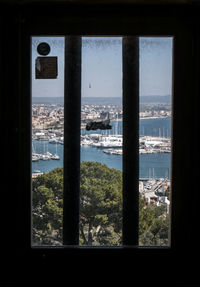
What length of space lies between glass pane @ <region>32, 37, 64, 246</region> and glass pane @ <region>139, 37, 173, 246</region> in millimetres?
579

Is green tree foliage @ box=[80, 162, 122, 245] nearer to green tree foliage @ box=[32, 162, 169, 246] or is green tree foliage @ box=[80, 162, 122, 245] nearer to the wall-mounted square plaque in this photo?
green tree foliage @ box=[32, 162, 169, 246]

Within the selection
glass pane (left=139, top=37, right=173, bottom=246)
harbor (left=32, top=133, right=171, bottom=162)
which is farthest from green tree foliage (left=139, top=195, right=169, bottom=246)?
harbor (left=32, top=133, right=171, bottom=162)

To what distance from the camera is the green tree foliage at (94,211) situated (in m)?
2.56

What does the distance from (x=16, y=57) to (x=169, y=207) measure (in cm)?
150

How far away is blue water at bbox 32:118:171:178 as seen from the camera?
8.35 ft

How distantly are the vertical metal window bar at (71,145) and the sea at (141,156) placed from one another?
5 centimetres

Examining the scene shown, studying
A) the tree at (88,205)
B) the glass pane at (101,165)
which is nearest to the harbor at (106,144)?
the glass pane at (101,165)

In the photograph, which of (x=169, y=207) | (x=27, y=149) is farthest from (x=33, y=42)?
(x=169, y=207)

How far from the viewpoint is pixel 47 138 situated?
2.56 m

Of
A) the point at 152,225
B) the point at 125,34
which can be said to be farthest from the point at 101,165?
the point at 125,34

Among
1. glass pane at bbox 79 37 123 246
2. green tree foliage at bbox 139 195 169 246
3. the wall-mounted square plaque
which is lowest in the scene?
green tree foliage at bbox 139 195 169 246

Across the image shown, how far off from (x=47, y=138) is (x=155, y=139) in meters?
0.76

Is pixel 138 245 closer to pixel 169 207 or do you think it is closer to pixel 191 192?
pixel 169 207

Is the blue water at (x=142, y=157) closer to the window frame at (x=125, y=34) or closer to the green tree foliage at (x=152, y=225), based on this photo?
the window frame at (x=125, y=34)
